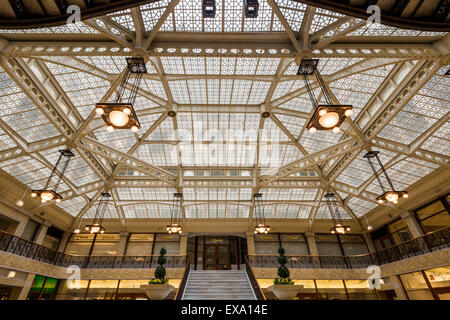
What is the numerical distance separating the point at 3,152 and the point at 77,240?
34.4 feet

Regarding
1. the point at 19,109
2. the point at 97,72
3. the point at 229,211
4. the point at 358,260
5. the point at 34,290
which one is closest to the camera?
the point at 97,72

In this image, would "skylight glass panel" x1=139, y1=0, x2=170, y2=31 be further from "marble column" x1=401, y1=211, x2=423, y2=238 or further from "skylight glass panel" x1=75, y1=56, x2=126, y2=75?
"marble column" x1=401, y1=211, x2=423, y2=238

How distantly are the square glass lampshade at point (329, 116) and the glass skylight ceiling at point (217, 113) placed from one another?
117 inches

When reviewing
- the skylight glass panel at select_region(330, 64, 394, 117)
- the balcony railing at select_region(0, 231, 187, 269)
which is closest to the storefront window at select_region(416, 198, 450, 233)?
the skylight glass panel at select_region(330, 64, 394, 117)

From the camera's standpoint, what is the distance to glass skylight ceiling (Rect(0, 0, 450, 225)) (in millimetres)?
7320

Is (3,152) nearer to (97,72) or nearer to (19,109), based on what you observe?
(19,109)

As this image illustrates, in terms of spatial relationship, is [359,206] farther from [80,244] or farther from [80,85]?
[80,244]

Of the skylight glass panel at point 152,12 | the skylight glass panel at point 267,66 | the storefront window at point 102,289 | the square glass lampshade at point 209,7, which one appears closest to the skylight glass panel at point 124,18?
the skylight glass panel at point 152,12

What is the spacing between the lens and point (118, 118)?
16.3 feet

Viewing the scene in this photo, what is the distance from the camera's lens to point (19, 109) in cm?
980

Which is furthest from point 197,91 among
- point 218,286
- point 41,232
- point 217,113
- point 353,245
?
point 353,245

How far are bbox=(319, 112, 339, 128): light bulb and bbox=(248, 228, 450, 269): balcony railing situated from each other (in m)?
12.6

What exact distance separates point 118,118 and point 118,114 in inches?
3.8
